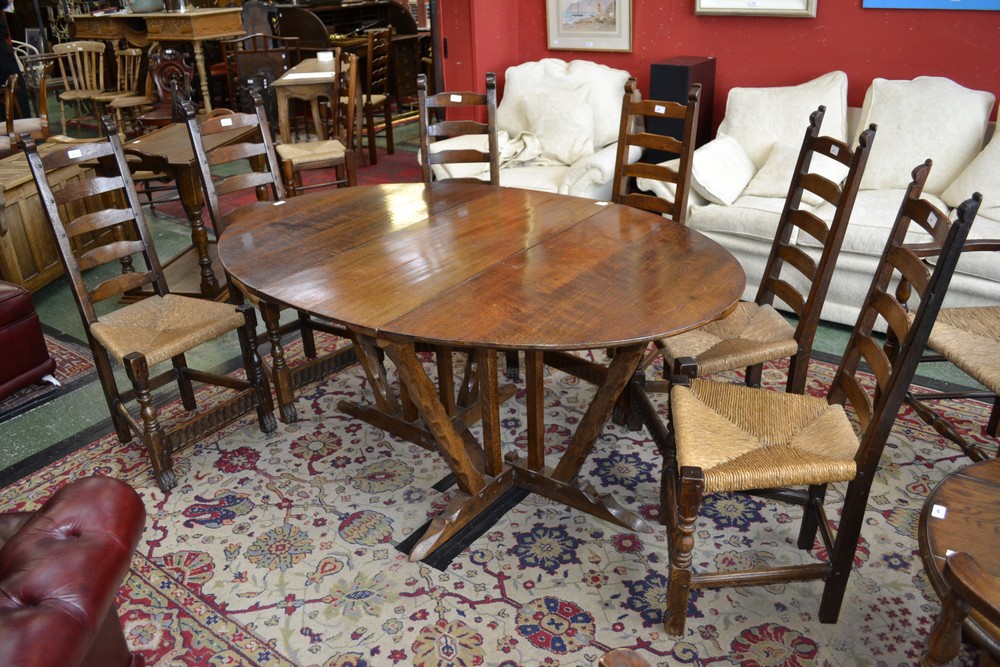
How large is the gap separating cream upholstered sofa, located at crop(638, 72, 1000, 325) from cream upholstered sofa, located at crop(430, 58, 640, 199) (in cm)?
70

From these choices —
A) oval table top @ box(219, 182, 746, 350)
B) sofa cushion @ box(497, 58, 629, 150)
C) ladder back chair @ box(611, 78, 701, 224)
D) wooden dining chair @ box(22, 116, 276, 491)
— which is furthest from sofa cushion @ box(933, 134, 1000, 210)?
wooden dining chair @ box(22, 116, 276, 491)

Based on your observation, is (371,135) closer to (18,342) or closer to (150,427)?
(18,342)

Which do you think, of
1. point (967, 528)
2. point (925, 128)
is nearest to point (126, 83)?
point (925, 128)

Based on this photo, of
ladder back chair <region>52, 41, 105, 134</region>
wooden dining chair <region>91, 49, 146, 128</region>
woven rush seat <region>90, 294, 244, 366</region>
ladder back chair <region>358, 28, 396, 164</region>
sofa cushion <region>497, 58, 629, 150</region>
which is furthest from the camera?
wooden dining chair <region>91, 49, 146, 128</region>

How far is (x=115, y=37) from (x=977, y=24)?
347 inches

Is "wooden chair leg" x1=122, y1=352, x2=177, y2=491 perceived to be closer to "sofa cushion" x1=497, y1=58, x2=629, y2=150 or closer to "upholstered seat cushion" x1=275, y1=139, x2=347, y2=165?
"upholstered seat cushion" x1=275, y1=139, x2=347, y2=165

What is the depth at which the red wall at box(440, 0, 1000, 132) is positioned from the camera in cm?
395

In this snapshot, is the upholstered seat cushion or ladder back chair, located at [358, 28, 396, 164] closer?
the upholstered seat cushion

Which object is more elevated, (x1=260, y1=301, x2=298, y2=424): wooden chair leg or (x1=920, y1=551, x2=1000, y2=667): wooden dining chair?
(x1=920, y1=551, x2=1000, y2=667): wooden dining chair

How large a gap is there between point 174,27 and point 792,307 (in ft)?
26.1

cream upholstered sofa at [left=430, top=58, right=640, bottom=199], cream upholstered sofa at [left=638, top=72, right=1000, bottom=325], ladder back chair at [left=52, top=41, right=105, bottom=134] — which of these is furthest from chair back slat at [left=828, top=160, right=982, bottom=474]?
ladder back chair at [left=52, top=41, right=105, bottom=134]

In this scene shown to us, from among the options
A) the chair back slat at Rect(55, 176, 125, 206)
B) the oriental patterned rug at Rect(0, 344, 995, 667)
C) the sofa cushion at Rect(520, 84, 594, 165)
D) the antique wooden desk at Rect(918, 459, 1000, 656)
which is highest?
the chair back slat at Rect(55, 176, 125, 206)

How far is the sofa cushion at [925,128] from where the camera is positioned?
3.75 m

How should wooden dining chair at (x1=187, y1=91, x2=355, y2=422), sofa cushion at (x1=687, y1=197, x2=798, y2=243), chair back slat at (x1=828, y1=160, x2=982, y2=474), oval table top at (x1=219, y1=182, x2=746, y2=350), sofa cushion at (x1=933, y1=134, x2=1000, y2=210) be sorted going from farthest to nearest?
1. sofa cushion at (x1=687, y1=197, x2=798, y2=243)
2. sofa cushion at (x1=933, y1=134, x2=1000, y2=210)
3. wooden dining chair at (x1=187, y1=91, x2=355, y2=422)
4. oval table top at (x1=219, y1=182, x2=746, y2=350)
5. chair back slat at (x1=828, y1=160, x2=982, y2=474)
